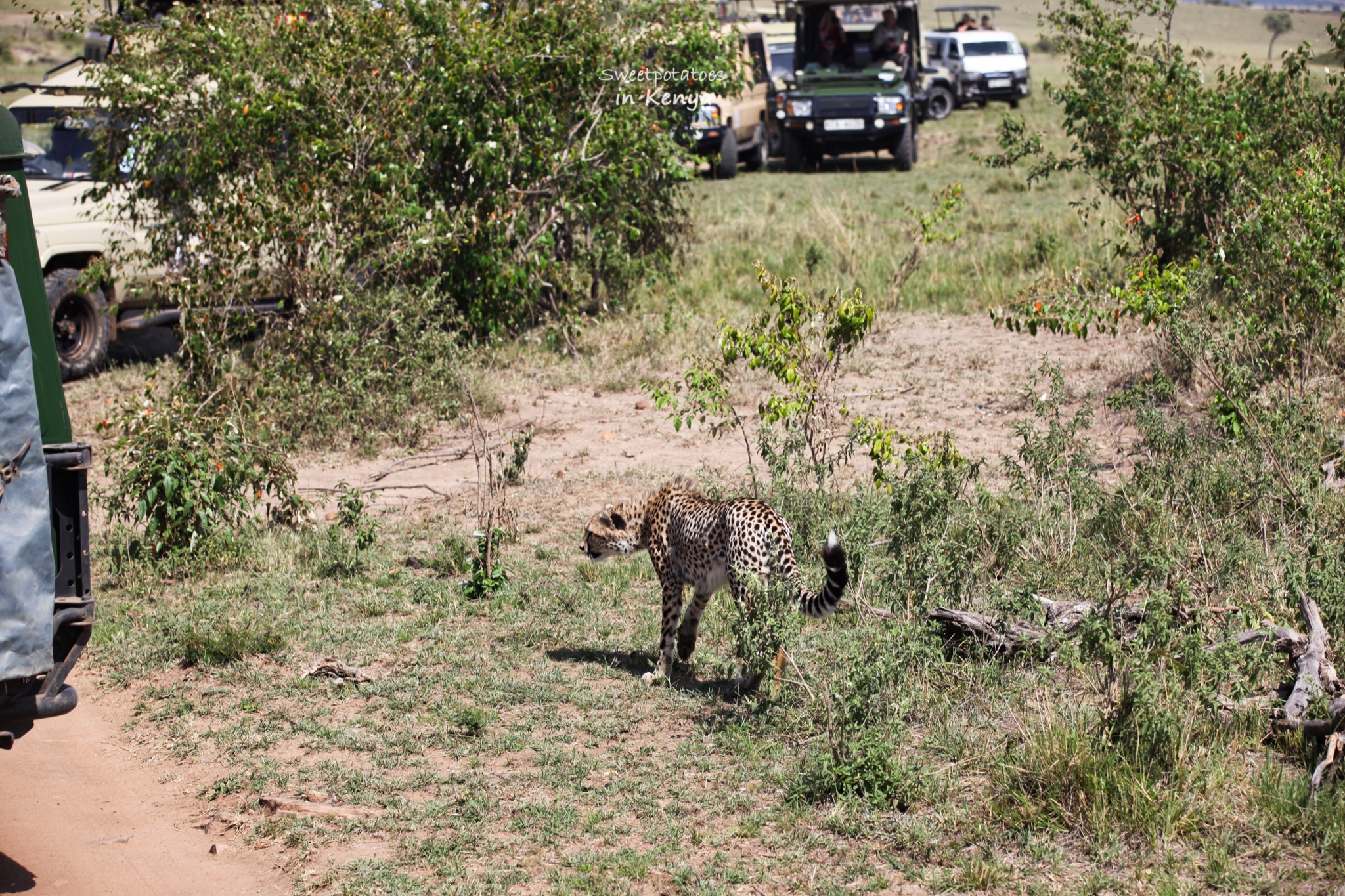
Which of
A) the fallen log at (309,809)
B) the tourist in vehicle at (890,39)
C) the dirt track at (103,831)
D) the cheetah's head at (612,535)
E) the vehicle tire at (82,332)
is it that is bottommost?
the dirt track at (103,831)

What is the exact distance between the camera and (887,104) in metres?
21.2

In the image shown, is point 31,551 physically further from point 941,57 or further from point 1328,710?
point 941,57

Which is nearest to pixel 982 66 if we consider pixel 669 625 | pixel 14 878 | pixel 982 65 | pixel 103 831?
pixel 982 65

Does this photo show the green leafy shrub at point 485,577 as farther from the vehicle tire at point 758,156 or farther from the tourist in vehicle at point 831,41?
the vehicle tire at point 758,156

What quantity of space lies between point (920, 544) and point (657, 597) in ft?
4.69

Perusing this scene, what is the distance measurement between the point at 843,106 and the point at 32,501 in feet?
62.1

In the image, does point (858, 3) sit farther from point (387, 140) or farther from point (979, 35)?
point (979, 35)

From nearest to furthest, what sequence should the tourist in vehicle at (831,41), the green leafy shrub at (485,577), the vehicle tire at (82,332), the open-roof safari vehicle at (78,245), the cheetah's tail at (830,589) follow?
the cheetah's tail at (830,589) < the green leafy shrub at (485,577) < the open-roof safari vehicle at (78,245) < the vehicle tire at (82,332) < the tourist in vehicle at (831,41)

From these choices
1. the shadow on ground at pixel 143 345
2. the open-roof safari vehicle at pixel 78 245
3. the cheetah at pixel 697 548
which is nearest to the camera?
the cheetah at pixel 697 548

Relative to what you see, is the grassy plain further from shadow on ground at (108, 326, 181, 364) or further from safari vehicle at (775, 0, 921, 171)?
safari vehicle at (775, 0, 921, 171)

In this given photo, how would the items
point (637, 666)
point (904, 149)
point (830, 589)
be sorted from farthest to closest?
point (904, 149) < point (637, 666) < point (830, 589)

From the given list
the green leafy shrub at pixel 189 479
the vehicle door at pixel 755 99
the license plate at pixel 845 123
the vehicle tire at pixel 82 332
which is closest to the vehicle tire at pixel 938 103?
the vehicle door at pixel 755 99

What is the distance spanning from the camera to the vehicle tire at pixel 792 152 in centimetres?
2227

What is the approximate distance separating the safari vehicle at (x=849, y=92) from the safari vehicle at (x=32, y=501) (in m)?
18.2
